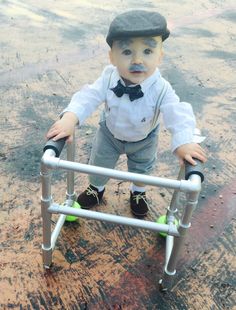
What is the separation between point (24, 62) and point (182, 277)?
281 cm

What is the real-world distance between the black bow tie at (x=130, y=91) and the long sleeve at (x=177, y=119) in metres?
0.13

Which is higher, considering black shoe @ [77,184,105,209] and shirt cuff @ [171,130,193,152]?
shirt cuff @ [171,130,193,152]

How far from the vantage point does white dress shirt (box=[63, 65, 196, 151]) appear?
1814 mm

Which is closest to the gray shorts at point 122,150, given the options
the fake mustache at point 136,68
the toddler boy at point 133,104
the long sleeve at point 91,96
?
the toddler boy at point 133,104

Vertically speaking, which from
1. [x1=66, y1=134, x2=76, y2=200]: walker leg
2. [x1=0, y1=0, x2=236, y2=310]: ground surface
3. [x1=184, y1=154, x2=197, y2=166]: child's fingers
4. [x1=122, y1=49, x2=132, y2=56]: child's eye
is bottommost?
[x1=0, y1=0, x2=236, y2=310]: ground surface

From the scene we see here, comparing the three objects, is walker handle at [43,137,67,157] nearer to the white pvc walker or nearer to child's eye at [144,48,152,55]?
the white pvc walker

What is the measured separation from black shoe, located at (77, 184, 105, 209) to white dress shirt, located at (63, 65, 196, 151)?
1.59ft

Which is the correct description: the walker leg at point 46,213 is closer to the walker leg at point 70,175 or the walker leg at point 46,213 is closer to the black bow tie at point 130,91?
the walker leg at point 70,175

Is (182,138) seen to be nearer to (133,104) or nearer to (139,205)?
(133,104)

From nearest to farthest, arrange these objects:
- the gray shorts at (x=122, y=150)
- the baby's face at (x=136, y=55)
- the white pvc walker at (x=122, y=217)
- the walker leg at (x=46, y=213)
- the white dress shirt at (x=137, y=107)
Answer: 1. the white pvc walker at (x=122, y=217)
2. the walker leg at (x=46, y=213)
3. the baby's face at (x=136, y=55)
4. the white dress shirt at (x=137, y=107)
5. the gray shorts at (x=122, y=150)

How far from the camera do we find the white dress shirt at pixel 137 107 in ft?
5.95

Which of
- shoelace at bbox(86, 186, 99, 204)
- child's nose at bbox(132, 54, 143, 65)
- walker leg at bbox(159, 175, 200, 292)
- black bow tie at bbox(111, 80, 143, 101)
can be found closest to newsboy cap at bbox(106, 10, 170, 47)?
child's nose at bbox(132, 54, 143, 65)

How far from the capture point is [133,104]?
1.88 m

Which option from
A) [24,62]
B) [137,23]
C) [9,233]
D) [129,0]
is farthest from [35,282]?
[129,0]
